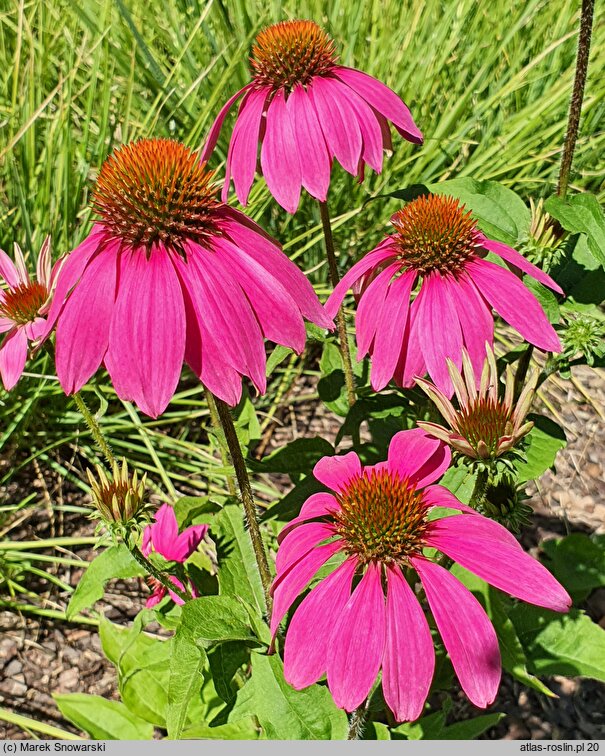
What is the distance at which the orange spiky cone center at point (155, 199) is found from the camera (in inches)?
30.4

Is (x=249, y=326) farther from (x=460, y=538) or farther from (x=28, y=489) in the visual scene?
(x=28, y=489)

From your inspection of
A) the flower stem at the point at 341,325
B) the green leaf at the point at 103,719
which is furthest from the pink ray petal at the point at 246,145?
the green leaf at the point at 103,719

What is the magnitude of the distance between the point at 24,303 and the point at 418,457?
1.90 feet

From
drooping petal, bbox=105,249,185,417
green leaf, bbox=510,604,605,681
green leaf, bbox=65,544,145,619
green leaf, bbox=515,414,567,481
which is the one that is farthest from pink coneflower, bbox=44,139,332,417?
green leaf, bbox=510,604,605,681

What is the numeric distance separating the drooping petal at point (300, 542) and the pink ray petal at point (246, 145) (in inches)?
18.1

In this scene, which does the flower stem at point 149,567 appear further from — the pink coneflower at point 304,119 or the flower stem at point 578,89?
the flower stem at point 578,89

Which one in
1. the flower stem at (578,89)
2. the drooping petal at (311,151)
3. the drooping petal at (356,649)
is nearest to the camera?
the drooping petal at (356,649)

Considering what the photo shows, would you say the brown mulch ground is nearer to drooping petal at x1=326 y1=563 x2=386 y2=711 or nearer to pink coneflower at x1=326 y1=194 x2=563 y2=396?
pink coneflower at x1=326 y1=194 x2=563 y2=396

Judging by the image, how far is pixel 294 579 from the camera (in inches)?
29.0

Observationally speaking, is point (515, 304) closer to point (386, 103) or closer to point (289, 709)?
point (386, 103)

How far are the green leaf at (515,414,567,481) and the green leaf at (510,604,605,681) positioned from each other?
1.00 feet

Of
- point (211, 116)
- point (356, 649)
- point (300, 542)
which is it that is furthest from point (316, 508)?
point (211, 116)

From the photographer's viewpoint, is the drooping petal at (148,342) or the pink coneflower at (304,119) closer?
the drooping petal at (148,342)

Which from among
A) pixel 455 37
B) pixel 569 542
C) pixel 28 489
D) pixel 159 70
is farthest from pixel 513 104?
pixel 28 489
